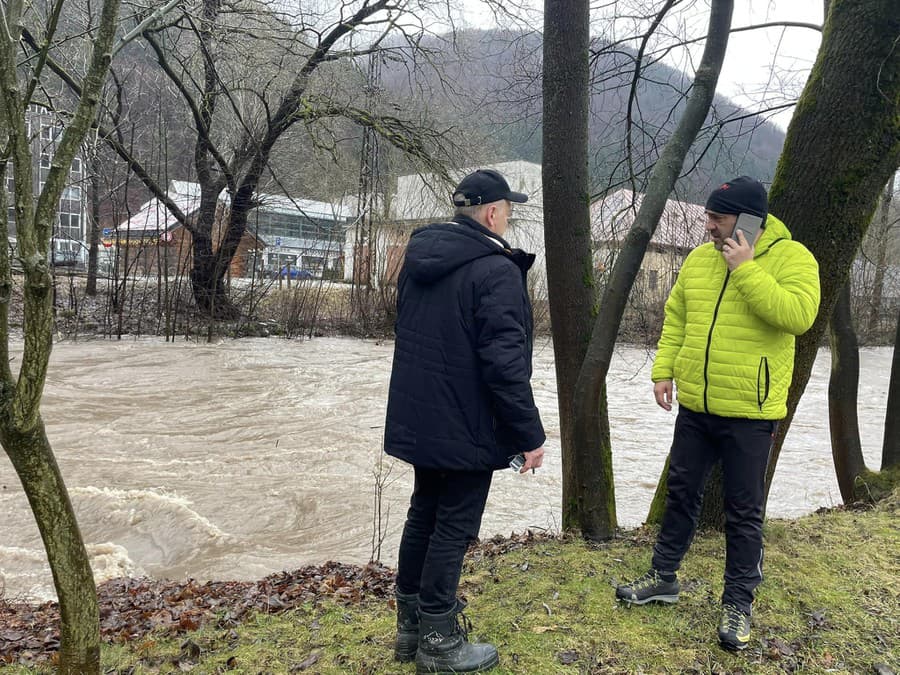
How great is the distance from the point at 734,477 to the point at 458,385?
1.35m

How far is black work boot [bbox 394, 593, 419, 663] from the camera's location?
2979mm

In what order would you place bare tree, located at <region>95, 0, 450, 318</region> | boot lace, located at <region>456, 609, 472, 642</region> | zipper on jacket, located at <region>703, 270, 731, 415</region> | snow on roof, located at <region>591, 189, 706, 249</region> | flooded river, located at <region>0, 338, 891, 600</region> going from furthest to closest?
bare tree, located at <region>95, 0, 450, 318</region> < flooded river, located at <region>0, 338, 891, 600</region> < snow on roof, located at <region>591, 189, 706, 249</region> < zipper on jacket, located at <region>703, 270, 731, 415</region> < boot lace, located at <region>456, 609, 472, 642</region>

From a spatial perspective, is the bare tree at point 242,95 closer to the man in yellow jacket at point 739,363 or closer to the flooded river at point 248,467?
the flooded river at point 248,467

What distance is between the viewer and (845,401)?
6.93 metres

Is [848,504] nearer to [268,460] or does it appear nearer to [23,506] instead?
[268,460]

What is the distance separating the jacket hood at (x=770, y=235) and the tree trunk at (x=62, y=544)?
291cm

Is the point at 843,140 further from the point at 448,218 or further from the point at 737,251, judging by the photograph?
the point at 448,218

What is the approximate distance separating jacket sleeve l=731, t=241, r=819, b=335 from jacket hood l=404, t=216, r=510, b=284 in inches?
41.3

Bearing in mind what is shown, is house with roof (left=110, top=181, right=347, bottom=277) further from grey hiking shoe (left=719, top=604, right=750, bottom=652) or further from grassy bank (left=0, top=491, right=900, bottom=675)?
grey hiking shoe (left=719, top=604, right=750, bottom=652)

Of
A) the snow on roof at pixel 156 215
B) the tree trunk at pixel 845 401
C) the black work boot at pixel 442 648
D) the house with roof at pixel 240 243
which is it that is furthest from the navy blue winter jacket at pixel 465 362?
the snow on roof at pixel 156 215

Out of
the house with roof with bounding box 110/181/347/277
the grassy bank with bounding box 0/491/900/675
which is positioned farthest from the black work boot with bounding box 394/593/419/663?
the house with roof with bounding box 110/181/347/277

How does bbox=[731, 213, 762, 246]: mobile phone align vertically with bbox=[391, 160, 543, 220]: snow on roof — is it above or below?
below

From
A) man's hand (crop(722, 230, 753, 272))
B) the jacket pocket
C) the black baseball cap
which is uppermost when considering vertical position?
the black baseball cap

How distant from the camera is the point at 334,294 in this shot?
24.3 m
